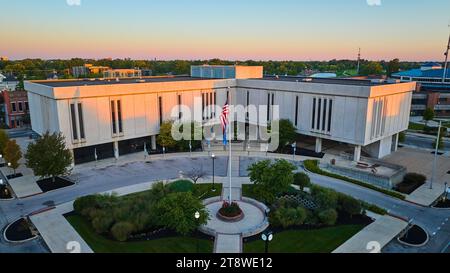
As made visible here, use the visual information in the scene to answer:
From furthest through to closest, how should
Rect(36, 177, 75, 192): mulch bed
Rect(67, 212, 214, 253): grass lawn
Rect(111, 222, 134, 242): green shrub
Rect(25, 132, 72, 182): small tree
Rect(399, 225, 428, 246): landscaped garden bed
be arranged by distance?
Rect(36, 177, 75, 192): mulch bed < Rect(25, 132, 72, 182): small tree < Rect(399, 225, 428, 246): landscaped garden bed < Rect(111, 222, 134, 242): green shrub < Rect(67, 212, 214, 253): grass lawn

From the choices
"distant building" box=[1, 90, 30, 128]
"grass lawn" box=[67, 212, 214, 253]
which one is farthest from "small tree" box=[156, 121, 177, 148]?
"distant building" box=[1, 90, 30, 128]

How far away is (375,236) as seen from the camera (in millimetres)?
24141

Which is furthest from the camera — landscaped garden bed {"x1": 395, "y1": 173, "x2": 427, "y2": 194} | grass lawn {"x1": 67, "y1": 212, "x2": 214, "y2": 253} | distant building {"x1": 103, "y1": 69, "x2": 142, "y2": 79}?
distant building {"x1": 103, "y1": 69, "x2": 142, "y2": 79}

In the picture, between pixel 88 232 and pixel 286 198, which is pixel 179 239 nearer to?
pixel 88 232

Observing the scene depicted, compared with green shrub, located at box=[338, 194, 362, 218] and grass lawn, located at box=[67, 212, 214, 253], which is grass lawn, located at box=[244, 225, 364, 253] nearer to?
green shrub, located at box=[338, 194, 362, 218]

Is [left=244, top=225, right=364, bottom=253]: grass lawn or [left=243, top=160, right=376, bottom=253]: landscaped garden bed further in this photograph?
[left=243, top=160, right=376, bottom=253]: landscaped garden bed

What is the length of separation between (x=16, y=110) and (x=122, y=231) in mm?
55325

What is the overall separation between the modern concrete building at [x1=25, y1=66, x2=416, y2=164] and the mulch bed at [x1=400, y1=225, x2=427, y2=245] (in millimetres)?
17693

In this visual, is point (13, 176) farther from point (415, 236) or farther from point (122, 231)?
point (415, 236)

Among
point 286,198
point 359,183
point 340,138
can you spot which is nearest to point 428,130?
point 340,138

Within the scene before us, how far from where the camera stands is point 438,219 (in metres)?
27.7

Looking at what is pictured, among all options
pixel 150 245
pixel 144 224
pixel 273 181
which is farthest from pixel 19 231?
pixel 273 181

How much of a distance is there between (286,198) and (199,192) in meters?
8.70

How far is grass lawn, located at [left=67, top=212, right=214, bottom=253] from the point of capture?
2192cm
